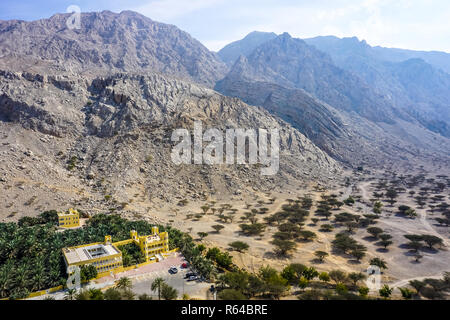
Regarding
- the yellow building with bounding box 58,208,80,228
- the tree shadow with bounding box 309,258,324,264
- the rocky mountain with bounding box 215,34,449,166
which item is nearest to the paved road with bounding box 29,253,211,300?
the yellow building with bounding box 58,208,80,228

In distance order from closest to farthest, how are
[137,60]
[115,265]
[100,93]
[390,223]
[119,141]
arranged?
[115,265], [390,223], [119,141], [100,93], [137,60]

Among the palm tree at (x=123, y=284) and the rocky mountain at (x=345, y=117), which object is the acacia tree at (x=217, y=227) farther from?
the rocky mountain at (x=345, y=117)

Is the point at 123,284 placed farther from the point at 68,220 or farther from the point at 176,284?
the point at 68,220

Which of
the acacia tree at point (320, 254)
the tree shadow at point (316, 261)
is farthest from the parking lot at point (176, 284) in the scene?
the acacia tree at point (320, 254)

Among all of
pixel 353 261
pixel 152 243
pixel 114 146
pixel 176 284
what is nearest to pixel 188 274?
pixel 176 284

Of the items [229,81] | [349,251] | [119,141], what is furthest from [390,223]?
[229,81]
